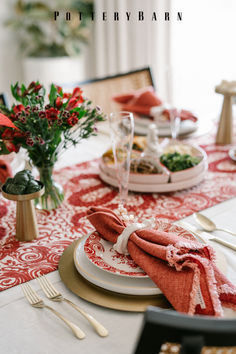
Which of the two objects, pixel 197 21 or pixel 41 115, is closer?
pixel 41 115

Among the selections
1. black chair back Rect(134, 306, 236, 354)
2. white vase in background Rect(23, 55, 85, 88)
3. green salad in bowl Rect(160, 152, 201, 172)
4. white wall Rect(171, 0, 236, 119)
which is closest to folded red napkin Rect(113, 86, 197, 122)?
green salad in bowl Rect(160, 152, 201, 172)

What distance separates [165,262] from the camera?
860mm

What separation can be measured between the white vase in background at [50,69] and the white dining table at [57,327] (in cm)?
333

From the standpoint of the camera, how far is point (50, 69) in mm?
4059

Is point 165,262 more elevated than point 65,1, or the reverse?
point 65,1

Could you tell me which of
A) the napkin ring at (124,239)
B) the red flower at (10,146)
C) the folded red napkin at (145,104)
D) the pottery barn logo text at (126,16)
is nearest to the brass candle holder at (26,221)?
the red flower at (10,146)

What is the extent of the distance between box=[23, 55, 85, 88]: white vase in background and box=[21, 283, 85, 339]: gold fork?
10.9 feet

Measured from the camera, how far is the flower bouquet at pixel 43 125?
1.10 meters

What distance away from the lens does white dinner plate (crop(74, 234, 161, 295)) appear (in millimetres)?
823

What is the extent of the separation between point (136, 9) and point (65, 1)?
2.81 ft

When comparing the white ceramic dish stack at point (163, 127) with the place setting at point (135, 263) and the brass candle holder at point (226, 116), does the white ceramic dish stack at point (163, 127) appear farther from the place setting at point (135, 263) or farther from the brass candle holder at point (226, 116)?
the place setting at point (135, 263)

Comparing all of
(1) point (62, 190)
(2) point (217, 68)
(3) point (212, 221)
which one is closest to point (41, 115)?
(1) point (62, 190)

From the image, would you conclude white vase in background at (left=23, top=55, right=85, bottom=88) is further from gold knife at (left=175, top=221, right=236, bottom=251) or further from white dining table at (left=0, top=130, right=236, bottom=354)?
white dining table at (left=0, top=130, right=236, bottom=354)

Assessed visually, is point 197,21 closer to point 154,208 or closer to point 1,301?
point 154,208
